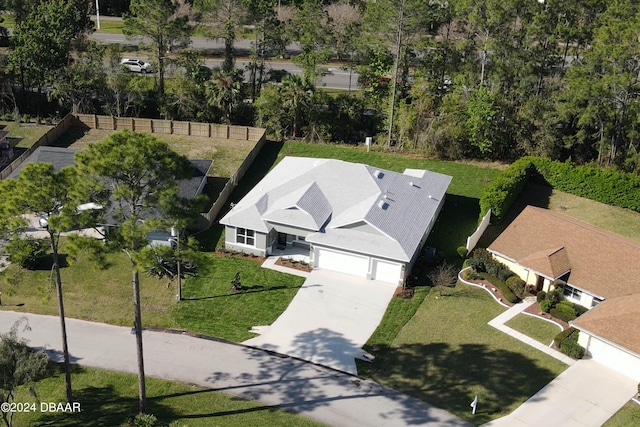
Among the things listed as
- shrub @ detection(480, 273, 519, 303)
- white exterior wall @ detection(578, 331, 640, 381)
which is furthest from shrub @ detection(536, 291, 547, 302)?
white exterior wall @ detection(578, 331, 640, 381)

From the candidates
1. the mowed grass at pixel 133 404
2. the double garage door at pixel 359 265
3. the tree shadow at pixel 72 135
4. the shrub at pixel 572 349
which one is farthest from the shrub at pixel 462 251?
the tree shadow at pixel 72 135

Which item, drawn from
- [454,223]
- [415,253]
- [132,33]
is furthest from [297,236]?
[132,33]

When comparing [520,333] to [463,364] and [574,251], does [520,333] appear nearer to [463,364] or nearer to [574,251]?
[463,364]

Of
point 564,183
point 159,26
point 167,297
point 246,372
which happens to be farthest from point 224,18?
point 246,372

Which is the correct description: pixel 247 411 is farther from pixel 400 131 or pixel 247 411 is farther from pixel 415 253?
pixel 400 131

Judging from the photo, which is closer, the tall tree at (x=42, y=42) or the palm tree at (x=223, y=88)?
the tall tree at (x=42, y=42)

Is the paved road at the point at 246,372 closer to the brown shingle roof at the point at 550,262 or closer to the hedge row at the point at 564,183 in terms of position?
the brown shingle roof at the point at 550,262
